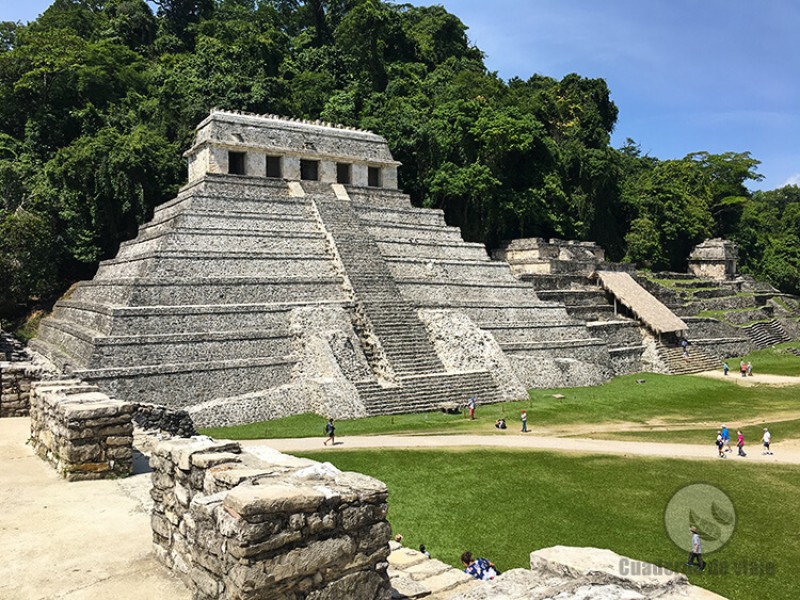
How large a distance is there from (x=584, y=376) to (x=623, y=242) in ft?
104

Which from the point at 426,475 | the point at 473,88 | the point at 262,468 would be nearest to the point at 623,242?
the point at 473,88

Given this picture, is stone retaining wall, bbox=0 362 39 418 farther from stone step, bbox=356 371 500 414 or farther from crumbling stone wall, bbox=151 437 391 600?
crumbling stone wall, bbox=151 437 391 600

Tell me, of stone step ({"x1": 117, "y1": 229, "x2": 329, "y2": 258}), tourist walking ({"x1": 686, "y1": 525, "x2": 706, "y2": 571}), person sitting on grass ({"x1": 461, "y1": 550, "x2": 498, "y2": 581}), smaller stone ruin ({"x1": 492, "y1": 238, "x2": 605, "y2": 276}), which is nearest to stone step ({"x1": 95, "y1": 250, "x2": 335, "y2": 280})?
stone step ({"x1": 117, "y1": 229, "x2": 329, "y2": 258})

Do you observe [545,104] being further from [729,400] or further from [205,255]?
[205,255]

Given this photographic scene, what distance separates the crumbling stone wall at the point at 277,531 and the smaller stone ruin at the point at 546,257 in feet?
116

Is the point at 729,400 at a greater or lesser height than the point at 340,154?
lesser

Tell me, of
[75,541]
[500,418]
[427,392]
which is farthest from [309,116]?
[75,541]

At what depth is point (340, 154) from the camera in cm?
3712

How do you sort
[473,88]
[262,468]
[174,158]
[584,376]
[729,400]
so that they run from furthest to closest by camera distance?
[473,88] < [174,158] < [584,376] < [729,400] < [262,468]

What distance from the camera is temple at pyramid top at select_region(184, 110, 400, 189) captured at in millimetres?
33875

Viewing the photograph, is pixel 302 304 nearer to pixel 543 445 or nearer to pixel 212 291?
pixel 212 291

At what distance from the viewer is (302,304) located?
88.7 feet

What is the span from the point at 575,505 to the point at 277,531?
10348 mm

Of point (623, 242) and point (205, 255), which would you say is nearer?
point (205, 255)
